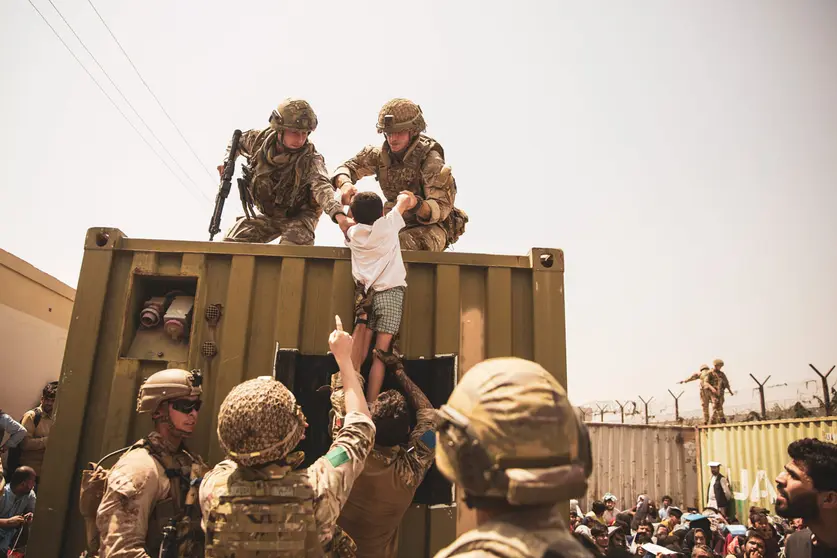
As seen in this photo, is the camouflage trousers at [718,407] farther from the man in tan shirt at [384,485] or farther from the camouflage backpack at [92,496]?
the camouflage backpack at [92,496]

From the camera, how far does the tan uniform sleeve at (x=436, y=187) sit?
4.22m

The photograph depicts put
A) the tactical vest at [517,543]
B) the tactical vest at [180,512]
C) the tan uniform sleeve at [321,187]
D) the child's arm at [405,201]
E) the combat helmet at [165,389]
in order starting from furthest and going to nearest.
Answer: the tan uniform sleeve at [321,187] → the child's arm at [405,201] → the combat helmet at [165,389] → the tactical vest at [180,512] → the tactical vest at [517,543]

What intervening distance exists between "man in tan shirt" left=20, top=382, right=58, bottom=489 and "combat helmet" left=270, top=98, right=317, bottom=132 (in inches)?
162

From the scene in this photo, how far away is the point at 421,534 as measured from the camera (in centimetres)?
293

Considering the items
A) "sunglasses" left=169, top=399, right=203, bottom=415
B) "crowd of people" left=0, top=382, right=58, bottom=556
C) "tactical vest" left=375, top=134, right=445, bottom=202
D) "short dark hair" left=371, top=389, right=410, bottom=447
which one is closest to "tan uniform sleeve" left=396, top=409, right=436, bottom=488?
"short dark hair" left=371, top=389, right=410, bottom=447

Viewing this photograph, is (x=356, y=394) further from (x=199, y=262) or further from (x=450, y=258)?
(x=199, y=262)

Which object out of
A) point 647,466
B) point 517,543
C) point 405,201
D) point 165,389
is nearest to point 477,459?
point 517,543

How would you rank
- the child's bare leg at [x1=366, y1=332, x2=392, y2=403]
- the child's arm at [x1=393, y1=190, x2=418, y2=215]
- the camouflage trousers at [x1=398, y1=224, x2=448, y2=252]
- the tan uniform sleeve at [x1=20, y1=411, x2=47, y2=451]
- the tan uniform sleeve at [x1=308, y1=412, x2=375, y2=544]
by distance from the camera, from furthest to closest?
the tan uniform sleeve at [x1=20, y1=411, x2=47, y2=451], the camouflage trousers at [x1=398, y1=224, x2=448, y2=252], the child's arm at [x1=393, y1=190, x2=418, y2=215], the child's bare leg at [x1=366, y1=332, x2=392, y2=403], the tan uniform sleeve at [x1=308, y1=412, x2=375, y2=544]

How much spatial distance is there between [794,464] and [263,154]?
385 cm

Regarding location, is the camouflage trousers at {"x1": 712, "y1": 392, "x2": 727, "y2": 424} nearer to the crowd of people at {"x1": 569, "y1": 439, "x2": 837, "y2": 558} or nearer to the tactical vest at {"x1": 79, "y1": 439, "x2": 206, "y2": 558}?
the crowd of people at {"x1": 569, "y1": 439, "x2": 837, "y2": 558}

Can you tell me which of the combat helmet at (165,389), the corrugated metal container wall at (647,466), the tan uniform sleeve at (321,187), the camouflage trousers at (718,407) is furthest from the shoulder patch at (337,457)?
the camouflage trousers at (718,407)

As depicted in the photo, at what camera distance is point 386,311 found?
3.03m

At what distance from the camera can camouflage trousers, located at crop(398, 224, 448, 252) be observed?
4215 millimetres

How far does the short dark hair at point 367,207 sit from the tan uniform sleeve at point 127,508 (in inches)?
60.6
